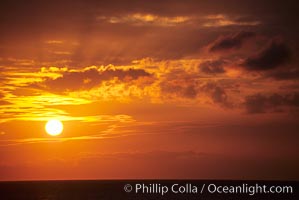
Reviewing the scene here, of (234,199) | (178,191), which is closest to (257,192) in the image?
(178,191)

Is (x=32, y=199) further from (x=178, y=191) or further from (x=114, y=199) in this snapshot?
(x=178, y=191)

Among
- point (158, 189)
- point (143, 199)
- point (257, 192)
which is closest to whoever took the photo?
point (143, 199)

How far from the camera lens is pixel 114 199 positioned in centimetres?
6619

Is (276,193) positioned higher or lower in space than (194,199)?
higher

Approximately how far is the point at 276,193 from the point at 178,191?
15.5 meters

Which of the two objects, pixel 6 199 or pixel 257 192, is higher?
pixel 257 192

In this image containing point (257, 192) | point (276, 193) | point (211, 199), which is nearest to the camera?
point (211, 199)

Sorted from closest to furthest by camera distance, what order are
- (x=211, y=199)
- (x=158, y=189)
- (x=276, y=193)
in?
(x=211, y=199)
(x=158, y=189)
(x=276, y=193)

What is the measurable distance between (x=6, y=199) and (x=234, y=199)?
30.7 meters

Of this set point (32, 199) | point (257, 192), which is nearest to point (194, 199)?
point (32, 199)

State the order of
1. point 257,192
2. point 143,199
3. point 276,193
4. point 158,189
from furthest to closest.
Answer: point 257,192 → point 276,193 → point 158,189 → point 143,199

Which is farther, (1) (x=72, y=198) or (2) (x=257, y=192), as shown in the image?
(2) (x=257, y=192)

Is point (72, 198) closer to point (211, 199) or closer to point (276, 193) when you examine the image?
point (211, 199)

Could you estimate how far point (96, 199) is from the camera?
62500 millimetres
